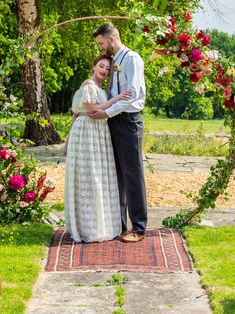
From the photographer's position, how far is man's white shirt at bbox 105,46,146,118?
6996mm

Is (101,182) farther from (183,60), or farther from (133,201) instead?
(183,60)

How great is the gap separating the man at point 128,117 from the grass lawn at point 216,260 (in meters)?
0.62

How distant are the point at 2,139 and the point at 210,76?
2277mm

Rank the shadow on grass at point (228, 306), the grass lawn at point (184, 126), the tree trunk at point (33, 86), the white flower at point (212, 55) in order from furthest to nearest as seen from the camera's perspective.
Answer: the grass lawn at point (184, 126), the tree trunk at point (33, 86), the white flower at point (212, 55), the shadow on grass at point (228, 306)

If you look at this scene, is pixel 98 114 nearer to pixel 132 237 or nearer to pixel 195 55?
pixel 195 55

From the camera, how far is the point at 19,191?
790 centimetres

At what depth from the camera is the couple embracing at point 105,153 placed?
23.4 feet

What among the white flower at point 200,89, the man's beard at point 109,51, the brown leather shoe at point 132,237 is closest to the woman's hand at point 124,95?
the man's beard at point 109,51

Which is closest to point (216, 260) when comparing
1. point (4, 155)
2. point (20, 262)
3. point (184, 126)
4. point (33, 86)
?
point (20, 262)

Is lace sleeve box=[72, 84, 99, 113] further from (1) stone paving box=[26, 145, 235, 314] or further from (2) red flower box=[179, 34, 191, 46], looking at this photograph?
(1) stone paving box=[26, 145, 235, 314]

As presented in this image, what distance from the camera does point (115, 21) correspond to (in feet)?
55.7

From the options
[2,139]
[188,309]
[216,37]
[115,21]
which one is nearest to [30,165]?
[2,139]

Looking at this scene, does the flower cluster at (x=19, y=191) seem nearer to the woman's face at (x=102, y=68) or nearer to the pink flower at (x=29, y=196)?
the pink flower at (x=29, y=196)

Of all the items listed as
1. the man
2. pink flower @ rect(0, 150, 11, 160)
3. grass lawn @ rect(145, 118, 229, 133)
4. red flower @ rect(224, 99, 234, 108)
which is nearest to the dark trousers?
the man
